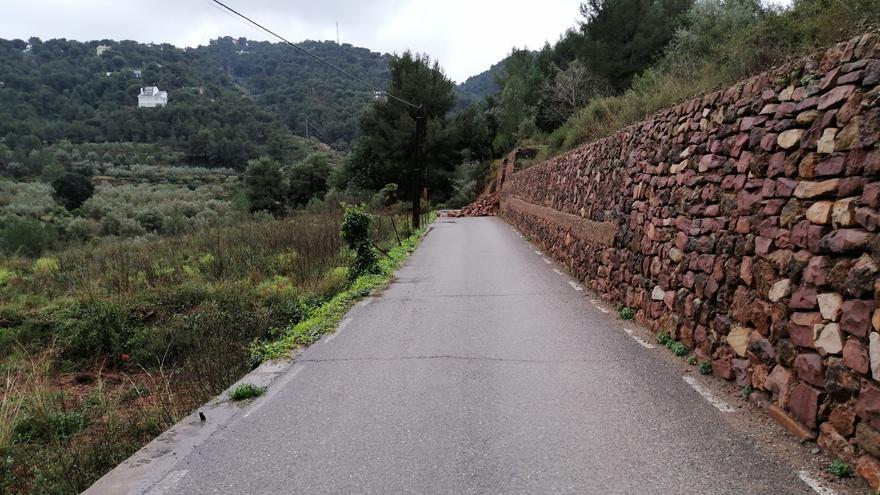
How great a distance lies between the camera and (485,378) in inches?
191

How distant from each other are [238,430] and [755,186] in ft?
15.0

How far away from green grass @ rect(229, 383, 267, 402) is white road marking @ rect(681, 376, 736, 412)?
3904mm

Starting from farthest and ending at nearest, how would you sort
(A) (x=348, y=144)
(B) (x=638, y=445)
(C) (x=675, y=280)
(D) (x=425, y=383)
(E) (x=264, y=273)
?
(A) (x=348, y=144), (E) (x=264, y=273), (C) (x=675, y=280), (D) (x=425, y=383), (B) (x=638, y=445)

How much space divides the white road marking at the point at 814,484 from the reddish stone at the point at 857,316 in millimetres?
880

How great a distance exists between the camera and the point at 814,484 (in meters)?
2.86

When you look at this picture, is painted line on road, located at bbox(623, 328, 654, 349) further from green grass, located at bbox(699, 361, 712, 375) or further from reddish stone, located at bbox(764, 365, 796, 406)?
reddish stone, located at bbox(764, 365, 796, 406)

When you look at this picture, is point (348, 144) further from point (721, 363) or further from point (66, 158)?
point (721, 363)

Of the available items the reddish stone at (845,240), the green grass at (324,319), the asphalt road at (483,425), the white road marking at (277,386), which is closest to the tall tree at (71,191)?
the green grass at (324,319)

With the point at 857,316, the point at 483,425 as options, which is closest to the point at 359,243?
the point at 483,425

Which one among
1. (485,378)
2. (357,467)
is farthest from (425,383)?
→ (357,467)

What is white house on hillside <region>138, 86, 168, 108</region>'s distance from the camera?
3743 inches

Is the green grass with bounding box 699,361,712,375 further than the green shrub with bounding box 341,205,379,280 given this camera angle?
No

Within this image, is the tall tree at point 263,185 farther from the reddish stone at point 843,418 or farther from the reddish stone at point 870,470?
the reddish stone at point 870,470

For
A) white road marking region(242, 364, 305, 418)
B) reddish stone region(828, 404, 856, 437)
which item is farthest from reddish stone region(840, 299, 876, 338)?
white road marking region(242, 364, 305, 418)
